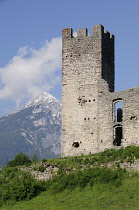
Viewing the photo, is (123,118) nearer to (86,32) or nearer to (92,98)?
(92,98)

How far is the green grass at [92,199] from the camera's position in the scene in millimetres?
28219

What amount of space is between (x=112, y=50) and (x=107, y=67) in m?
2.31

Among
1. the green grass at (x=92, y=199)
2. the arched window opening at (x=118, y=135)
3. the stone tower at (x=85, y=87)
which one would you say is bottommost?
the green grass at (x=92, y=199)

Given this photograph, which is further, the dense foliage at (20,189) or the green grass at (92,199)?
the dense foliage at (20,189)

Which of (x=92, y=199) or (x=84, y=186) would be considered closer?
(x=92, y=199)

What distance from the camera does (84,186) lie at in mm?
32312

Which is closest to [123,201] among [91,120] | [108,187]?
[108,187]

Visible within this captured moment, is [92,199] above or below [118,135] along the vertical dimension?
below

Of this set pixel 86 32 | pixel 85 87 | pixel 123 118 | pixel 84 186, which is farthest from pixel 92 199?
pixel 86 32

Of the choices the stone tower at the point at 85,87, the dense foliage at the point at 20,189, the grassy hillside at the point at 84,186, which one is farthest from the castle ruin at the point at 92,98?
the dense foliage at the point at 20,189

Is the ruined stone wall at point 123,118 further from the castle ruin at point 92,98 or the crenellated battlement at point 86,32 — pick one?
the crenellated battlement at point 86,32

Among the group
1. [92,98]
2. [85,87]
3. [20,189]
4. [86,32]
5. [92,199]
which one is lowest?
[92,199]

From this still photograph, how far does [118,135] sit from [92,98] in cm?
417

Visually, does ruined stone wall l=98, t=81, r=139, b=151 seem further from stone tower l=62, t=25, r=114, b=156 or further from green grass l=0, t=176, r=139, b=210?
green grass l=0, t=176, r=139, b=210
